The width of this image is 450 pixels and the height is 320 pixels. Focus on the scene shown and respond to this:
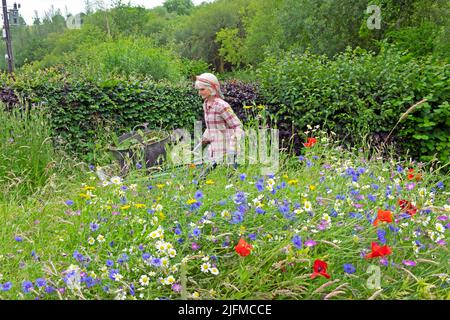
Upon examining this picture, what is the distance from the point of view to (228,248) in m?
2.28

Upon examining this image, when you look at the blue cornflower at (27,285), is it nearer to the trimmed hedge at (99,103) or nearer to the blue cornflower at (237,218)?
the blue cornflower at (237,218)

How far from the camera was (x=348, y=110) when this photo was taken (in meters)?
6.46

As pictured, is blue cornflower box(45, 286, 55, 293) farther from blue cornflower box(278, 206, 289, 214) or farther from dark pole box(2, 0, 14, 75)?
dark pole box(2, 0, 14, 75)

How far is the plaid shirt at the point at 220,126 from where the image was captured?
409 cm

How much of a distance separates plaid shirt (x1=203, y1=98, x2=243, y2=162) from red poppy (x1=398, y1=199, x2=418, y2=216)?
175 centimetres

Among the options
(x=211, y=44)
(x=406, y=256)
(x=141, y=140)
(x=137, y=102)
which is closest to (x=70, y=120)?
(x=137, y=102)

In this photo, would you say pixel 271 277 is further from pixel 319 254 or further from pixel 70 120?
pixel 70 120

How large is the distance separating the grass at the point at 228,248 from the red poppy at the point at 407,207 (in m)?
0.04

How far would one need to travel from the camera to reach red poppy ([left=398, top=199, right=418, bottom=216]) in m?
2.42

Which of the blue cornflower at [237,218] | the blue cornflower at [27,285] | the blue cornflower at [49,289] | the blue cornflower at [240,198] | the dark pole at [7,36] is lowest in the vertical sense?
the blue cornflower at [49,289]

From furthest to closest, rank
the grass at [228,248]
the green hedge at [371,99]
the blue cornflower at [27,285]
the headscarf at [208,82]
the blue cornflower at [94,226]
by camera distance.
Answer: the green hedge at [371,99]
the headscarf at [208,82]
the blue cornflower at [94,226]
the grass at [228,248]
the blue cornflower at [27,285]

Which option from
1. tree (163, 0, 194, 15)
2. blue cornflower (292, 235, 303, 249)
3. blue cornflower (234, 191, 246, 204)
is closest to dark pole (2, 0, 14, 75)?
blue cornflower (234, 191, 246, 204)

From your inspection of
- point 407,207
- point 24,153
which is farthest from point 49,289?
point 24,153

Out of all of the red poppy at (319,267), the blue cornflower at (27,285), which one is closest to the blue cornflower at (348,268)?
the red poppy at (319,267)
